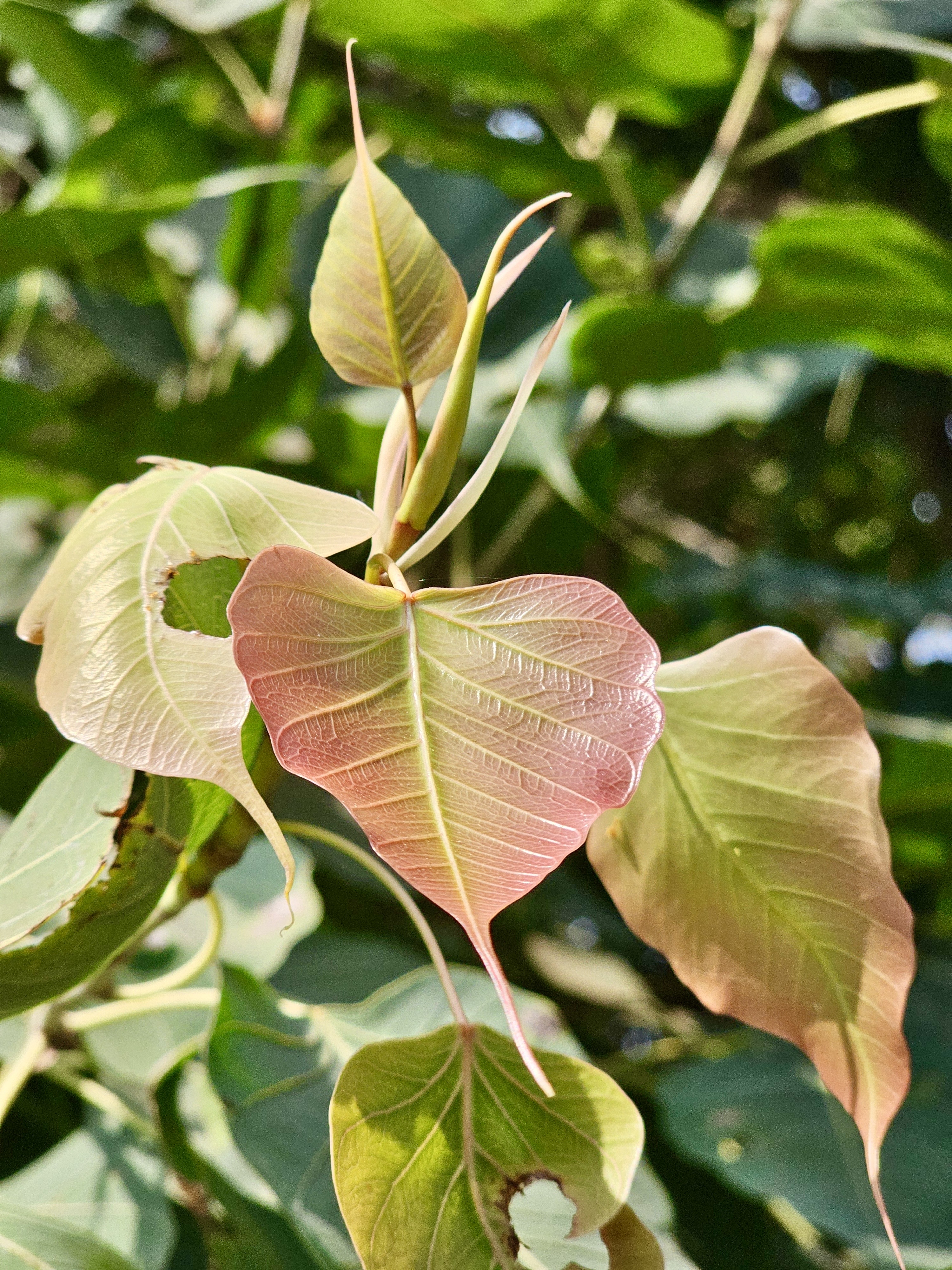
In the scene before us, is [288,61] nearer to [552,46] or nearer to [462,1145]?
[552,46]

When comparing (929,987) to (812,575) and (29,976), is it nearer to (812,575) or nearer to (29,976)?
(812,575)

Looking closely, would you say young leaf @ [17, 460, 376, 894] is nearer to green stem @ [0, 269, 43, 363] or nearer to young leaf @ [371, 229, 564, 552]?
young leaf @ [371, 229, 564, 552]

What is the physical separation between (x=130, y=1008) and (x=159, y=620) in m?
0.20

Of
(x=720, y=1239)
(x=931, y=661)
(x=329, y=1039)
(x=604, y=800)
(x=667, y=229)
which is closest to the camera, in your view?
(x=604, y=800)

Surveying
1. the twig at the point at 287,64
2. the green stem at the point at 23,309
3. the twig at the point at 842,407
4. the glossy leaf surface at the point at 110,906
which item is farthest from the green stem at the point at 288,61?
the glossy leaf surface at the point at 110,906

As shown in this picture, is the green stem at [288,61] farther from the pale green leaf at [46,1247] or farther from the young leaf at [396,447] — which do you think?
the pale green leaf at [46,1247]

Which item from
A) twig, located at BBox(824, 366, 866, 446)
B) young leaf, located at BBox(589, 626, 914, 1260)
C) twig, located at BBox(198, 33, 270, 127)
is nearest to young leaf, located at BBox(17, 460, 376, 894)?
young leaf, located at BBox(589, 626, 914, 1260)

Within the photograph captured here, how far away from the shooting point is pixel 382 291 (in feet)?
0.77

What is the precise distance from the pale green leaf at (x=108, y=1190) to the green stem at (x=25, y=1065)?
8cm

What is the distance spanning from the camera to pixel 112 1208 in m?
0.39

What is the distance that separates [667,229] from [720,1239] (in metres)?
0.70

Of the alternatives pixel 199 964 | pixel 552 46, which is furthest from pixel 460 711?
pixel 552 46

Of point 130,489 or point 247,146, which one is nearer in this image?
point 130,489

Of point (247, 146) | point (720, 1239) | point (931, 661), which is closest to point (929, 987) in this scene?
point (720, 1239)
